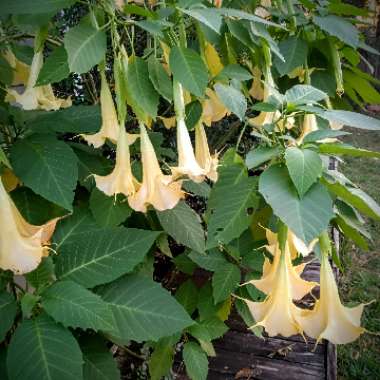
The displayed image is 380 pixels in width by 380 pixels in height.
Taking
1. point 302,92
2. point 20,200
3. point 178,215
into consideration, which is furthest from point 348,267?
Answer: point 20,200

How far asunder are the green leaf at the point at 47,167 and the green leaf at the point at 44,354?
0.68 feet

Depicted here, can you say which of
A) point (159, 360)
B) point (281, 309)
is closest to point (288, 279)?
point (281, 309)

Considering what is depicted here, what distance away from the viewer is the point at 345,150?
2.32 feet

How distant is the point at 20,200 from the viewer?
91cm

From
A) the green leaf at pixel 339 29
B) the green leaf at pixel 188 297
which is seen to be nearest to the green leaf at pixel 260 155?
the green leaf at pixel 339 29

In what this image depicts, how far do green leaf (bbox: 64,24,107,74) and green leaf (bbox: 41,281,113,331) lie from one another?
0.36m

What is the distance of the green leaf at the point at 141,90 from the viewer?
78 centimetres

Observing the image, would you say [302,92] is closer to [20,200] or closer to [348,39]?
[348,39]

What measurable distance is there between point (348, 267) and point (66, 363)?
2.34 m

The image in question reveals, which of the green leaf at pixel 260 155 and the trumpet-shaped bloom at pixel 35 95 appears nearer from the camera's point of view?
the green leaf at pixel 260 155

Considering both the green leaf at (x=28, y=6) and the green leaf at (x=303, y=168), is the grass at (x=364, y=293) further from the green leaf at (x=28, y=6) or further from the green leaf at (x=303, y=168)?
the green leaf at (x=28, y=6)

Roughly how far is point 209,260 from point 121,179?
58cm

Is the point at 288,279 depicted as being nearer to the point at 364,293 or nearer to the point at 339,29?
the point at 339,29

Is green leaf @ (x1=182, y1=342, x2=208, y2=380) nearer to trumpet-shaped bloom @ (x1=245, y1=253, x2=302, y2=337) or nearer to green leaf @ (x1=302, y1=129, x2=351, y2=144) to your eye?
trumpet-shaped bloom @ (x1=245, y1=253, x2=302, y2=337)
